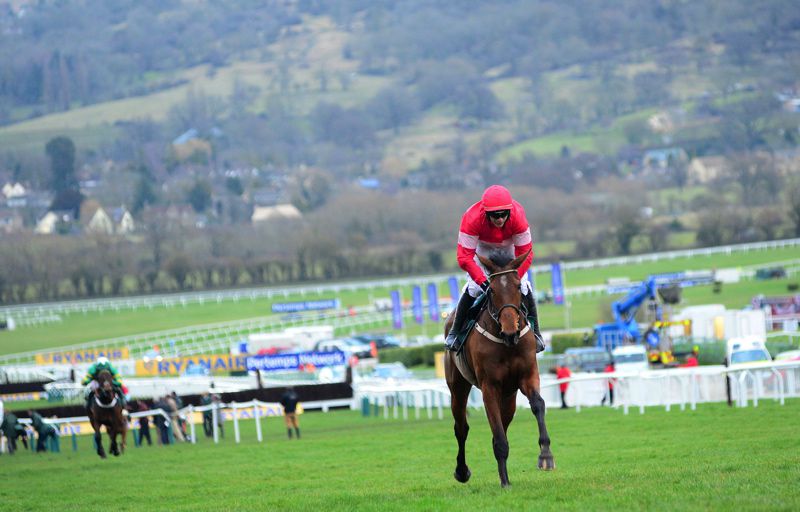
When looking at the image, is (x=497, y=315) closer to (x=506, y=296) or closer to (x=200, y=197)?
(x=506, y=296)

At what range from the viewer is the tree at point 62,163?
16038 cm

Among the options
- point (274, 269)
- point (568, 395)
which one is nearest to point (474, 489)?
point (568, 395)

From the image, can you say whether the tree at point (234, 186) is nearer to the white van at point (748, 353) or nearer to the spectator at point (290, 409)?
the white van at point (748, 353)

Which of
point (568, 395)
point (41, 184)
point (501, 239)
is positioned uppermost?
point (41, 184)

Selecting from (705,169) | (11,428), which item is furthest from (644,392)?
(705,169)

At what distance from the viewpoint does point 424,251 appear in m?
96.2

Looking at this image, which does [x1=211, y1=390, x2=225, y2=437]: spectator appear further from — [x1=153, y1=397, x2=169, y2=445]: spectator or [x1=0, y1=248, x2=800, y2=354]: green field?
[x1=0, y1=248, x2=800, y2=354]: green field

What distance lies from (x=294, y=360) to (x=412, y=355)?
5244 millimetres

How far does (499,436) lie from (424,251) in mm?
84575

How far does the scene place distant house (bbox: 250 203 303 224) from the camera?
134m

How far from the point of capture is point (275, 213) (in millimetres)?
138625

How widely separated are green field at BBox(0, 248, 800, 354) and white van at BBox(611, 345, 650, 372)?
16262 mm

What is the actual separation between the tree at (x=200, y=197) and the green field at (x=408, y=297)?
256ft

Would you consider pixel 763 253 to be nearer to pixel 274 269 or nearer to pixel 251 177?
pixel 274 269
